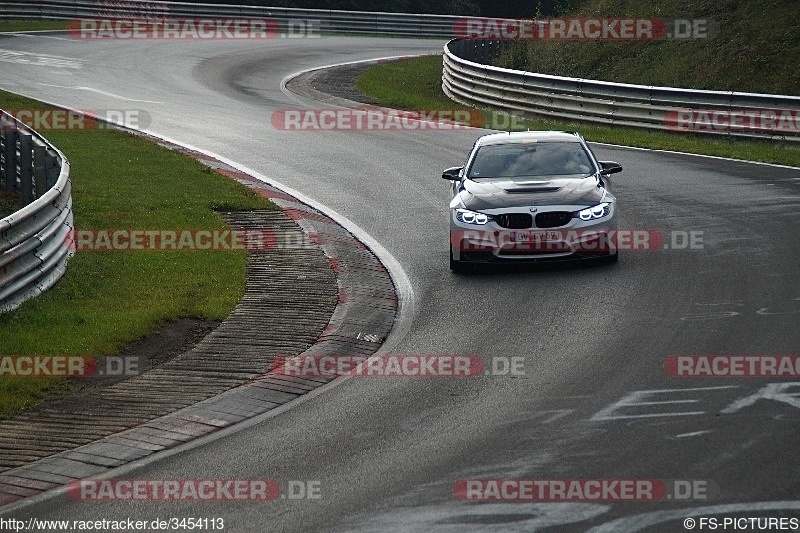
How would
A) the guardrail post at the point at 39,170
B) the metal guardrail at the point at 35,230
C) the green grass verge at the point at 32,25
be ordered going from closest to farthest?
the metal guardrail at the point at 35,230 < the guardrail post at the point at 39,170 < the green grass verge at the point at 32,25

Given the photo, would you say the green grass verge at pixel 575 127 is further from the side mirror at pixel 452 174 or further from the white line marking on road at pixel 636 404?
the white line marking on road at pixel 636 404

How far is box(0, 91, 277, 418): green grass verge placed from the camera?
10.4 m

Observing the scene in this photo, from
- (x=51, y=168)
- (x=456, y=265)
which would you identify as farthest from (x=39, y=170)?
(x=456, y=265)

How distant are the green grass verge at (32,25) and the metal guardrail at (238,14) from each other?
387mm

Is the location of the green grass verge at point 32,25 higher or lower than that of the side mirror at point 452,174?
lower

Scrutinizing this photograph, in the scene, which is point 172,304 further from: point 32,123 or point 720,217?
point 32,123

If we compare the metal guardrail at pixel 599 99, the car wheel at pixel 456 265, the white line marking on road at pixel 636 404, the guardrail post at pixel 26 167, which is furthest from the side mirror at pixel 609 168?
the metal guardrail at pixel 599 99

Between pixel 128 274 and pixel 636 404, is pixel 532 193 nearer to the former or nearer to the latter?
pixel 128 274

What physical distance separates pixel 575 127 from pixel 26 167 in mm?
13166

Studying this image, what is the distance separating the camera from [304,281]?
1306 cm

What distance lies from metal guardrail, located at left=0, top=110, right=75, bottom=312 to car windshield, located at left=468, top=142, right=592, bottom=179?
486 centimetres

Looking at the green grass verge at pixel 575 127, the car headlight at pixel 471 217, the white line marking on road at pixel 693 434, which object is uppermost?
the car headlight at pixel 471 217

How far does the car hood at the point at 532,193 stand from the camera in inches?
524

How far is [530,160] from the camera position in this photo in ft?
47.4
